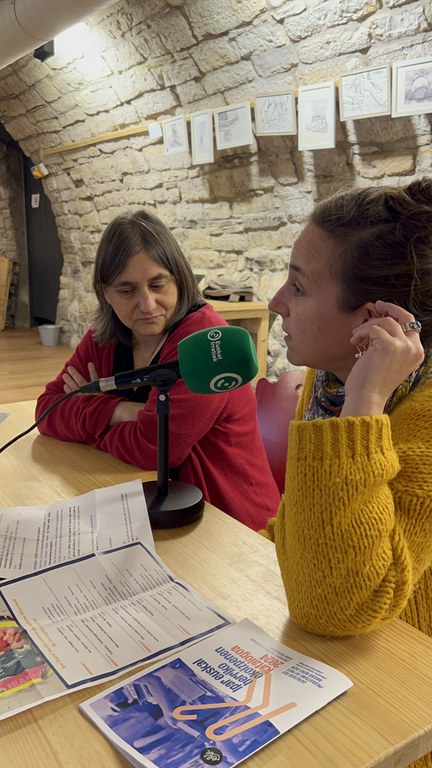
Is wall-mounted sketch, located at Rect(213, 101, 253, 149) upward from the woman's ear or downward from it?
upward

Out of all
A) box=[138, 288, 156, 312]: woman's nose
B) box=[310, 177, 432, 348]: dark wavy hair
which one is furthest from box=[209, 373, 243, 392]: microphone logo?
box=[138, 288, 156, 312]: woman's nose

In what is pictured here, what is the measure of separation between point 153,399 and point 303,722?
97 centimetres

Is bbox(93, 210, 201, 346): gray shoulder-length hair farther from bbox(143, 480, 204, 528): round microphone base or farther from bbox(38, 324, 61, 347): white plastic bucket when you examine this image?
Answer: bbox(38, 324, 61, 347): white plastic bucket

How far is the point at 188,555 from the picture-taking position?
3.59 feet

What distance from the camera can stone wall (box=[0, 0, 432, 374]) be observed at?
3105mm

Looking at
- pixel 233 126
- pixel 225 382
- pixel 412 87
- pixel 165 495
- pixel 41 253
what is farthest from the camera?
pixel 41 253

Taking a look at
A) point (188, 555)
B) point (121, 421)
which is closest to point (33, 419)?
point (121, 421)

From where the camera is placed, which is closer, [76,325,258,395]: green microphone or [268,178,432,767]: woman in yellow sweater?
[268,178,432,767]: woman in yellow sweater

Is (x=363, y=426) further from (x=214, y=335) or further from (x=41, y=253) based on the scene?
(x=41, y=253)

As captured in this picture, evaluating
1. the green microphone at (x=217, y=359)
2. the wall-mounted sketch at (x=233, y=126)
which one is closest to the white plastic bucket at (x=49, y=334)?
the wall-mounted sketch at (x=233, y=126)

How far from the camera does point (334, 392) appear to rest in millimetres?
1215

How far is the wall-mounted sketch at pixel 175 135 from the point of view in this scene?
4405mm

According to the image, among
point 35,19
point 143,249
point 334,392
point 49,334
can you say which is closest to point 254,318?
point 35,19

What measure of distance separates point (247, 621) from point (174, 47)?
13.0 feet
